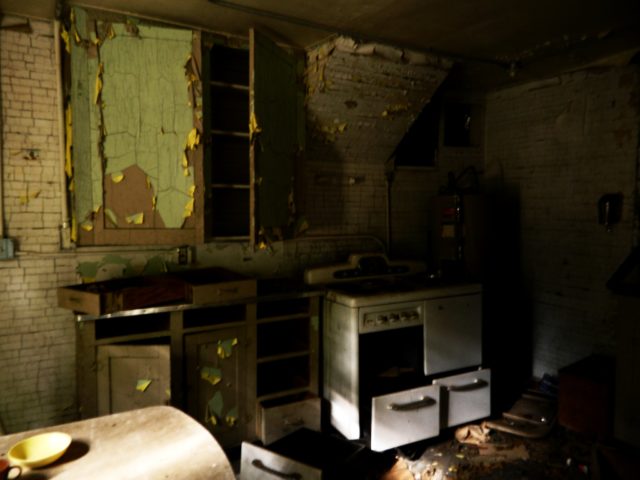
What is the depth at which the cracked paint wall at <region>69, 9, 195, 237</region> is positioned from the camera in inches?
108

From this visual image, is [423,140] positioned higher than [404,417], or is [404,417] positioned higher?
[423,140]

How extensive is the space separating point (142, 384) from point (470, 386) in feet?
7.38

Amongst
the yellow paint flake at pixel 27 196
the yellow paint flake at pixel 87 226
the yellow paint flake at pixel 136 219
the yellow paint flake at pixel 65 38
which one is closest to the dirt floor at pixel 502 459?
the yellow paint flake at pixel 136 219

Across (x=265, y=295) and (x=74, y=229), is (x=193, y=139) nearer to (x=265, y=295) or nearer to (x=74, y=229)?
(x=74, y=229)

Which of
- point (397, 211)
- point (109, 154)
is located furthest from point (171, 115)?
point (397, 211)

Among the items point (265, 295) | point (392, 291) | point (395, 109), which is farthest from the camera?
point (395, 109)

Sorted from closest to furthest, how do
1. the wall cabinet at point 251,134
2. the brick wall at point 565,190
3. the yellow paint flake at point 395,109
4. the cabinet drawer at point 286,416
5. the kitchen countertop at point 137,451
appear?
the kitchen countertop at point 137,451, the wall cabinet at point 251,134, the cabinet drawer at point 286,416, the brick wall at point 565,190, the yellow paint flake at point 395,109

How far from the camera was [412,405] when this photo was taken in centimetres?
309

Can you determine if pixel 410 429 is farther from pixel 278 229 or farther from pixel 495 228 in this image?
pixel 495 228

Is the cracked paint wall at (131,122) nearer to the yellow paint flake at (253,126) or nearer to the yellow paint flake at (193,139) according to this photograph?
the yellow paint flake at (193,139)

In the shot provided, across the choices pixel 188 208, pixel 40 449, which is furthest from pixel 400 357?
pixel 40 449

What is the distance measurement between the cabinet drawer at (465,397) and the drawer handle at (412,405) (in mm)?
148

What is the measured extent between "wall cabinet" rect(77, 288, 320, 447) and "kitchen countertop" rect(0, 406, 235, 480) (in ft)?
3.24

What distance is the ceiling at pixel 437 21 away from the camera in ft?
8.85
